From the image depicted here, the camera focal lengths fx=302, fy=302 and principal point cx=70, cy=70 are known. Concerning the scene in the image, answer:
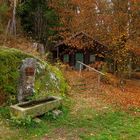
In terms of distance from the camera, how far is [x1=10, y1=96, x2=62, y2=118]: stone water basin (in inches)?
409

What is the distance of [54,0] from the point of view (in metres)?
31.7

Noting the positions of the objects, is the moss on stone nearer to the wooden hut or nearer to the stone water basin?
the stone water basin

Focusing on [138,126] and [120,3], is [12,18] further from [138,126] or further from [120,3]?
[138,126]

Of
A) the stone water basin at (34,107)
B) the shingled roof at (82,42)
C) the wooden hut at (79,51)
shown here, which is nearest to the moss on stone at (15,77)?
the stone water basin at (34,107)

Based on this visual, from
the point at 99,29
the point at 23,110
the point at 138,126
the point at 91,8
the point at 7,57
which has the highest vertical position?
the point at 91,8

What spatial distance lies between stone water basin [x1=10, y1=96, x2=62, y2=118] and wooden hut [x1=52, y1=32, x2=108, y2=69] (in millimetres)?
16710

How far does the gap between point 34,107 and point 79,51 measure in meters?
20.7

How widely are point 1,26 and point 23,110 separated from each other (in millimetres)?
20101

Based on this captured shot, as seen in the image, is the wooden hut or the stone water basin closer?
the stone water basin

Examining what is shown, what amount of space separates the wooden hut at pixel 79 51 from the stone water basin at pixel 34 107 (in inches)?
658

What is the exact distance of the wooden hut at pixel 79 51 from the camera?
28547 millimetres

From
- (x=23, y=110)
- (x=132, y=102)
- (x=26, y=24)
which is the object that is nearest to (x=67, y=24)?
(x=26, y=24)

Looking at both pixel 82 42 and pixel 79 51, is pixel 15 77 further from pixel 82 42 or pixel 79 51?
pixel 79 51

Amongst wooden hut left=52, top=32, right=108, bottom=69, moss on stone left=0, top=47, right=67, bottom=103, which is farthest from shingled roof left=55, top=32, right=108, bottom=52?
moss on stone left=0, top=47, right=67, bottom=103
